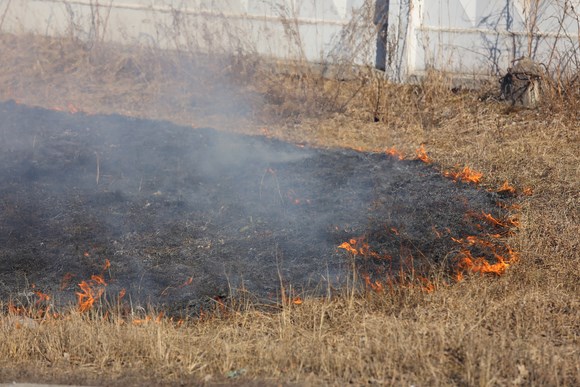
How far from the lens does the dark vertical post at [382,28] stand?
→ 10.9 meters

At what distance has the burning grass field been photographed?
4.07 metres

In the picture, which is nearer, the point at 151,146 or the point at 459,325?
the point at 459,325

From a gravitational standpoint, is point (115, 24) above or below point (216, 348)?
above

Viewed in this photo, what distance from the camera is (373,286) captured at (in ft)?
17.4

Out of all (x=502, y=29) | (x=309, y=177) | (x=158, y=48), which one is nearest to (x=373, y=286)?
(x=309, y=177)

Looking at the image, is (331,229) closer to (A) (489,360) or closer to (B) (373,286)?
(B) (373,286)

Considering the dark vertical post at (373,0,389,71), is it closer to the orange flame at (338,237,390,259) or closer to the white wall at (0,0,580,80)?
the white wall at (0,0,580,80)

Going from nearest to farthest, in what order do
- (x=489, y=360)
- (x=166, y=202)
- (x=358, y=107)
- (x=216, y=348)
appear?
1. (x=489, y=360)
2. (x=216, y=348)
3. (x=166, y=202)
4. (x=358, y=107)

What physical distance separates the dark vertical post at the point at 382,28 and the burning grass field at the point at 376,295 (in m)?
0.73

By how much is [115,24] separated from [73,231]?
6.32m

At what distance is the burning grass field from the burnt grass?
6 centimetres

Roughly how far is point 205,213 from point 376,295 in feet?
7.83

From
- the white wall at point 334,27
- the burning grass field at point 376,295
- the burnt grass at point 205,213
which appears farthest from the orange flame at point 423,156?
the white wall at point 334,27

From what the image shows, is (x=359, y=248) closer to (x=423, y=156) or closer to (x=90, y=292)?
(x=90, y=292)
